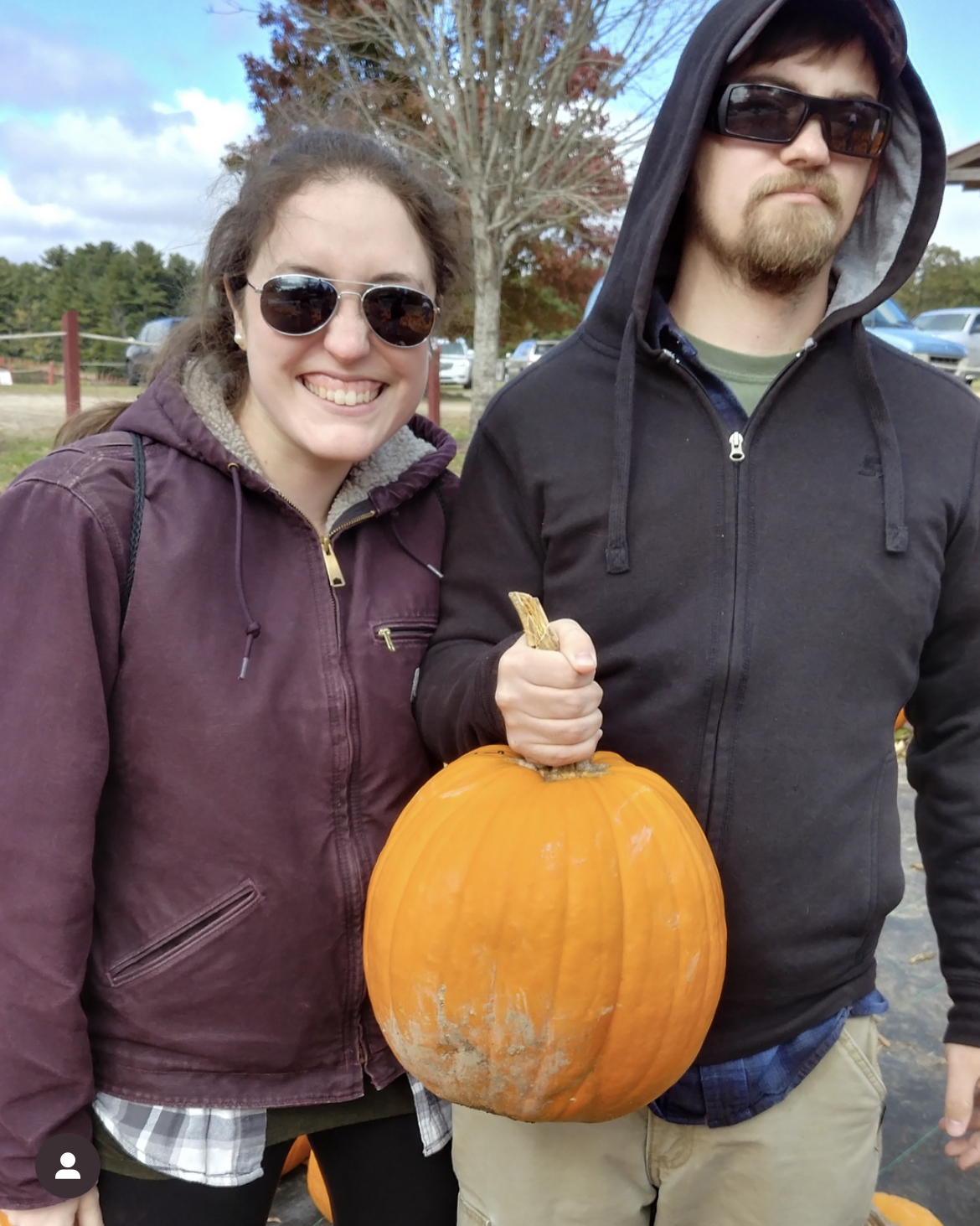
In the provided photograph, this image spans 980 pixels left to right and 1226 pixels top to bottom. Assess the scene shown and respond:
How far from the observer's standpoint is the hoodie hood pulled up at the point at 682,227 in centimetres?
178

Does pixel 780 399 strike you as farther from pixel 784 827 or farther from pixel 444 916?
pixel 444 916

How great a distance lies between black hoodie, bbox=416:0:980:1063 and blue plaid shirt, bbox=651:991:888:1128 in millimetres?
54

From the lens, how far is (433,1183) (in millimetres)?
1989

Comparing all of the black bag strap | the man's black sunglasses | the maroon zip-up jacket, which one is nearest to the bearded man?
the man's black sunglasses

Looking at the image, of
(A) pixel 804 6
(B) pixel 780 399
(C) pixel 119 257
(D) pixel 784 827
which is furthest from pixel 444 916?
(C) pixel 119 257

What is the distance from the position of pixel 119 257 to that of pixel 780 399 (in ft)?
163

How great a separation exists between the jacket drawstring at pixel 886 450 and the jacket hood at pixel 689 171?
86 mm

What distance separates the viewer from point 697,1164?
6.06 feet

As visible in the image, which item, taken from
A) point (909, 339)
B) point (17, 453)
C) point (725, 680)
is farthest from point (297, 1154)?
point (909, 339)

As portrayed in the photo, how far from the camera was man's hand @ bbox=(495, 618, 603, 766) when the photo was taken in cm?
143

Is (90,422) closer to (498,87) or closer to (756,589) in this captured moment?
(756,589)

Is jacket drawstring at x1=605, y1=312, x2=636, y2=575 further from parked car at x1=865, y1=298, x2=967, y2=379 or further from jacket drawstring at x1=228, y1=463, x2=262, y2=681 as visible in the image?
parked car at x1=865, y1=298, x2=967, y2=379

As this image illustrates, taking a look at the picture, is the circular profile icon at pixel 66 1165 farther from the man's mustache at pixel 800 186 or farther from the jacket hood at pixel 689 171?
the man's mustache at pixel 800 186

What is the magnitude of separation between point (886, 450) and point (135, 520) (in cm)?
135
